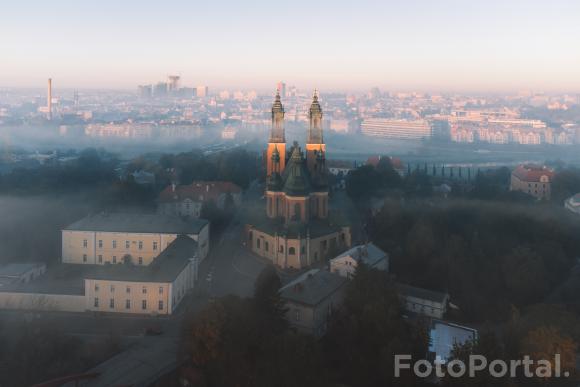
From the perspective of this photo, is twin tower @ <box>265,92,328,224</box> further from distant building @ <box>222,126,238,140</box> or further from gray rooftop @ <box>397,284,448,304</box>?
distant building @ <box>222,126,238,140</box>

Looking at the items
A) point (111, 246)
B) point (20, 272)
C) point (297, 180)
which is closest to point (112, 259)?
point (111, 246)

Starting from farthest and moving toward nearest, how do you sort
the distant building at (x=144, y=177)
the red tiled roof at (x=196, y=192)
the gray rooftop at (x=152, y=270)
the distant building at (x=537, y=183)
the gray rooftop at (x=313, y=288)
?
the distant building at (x=144, y=177) < the distant building at (x=537, y=183) < the red tiled roof at (x=196, y=192) < the gray rooftop at (x=152, y=270) < the gray rooftop at (x=313, y=288)

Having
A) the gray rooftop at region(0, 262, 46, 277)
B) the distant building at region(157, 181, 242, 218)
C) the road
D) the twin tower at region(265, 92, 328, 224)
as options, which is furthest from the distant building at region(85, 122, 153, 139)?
the gray rooftop at region(0, 262, 46, 277)

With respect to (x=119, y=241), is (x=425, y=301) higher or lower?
lower

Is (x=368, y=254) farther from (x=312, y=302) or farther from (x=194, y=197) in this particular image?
(x=194, y=197)

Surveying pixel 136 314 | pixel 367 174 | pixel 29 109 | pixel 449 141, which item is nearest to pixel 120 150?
pixel 29 109

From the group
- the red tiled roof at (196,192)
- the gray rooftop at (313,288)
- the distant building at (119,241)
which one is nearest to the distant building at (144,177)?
the red tiled roof at (196,192)

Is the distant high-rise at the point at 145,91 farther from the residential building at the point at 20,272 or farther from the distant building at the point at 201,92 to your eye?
the residential building at the point at 20,272
